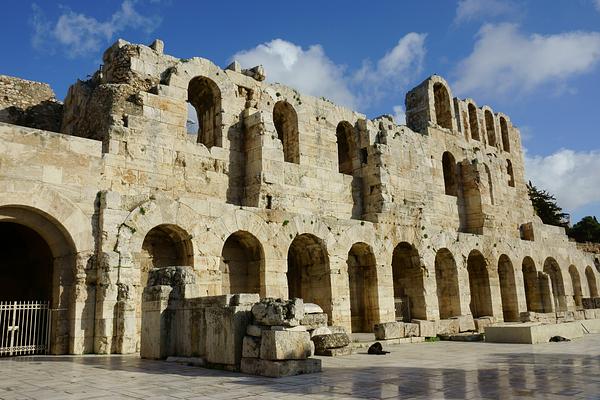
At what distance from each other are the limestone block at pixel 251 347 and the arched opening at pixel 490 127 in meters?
25.2

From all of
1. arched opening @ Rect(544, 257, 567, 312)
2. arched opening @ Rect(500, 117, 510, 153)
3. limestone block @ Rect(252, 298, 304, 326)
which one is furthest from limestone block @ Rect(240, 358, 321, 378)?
arched opening @ Rect(500, 117, 510, 153)

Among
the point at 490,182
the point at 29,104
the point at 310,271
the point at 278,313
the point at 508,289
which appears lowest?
the point at 278,313

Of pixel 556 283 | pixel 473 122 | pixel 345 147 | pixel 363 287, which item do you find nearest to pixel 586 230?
pixel 556 283

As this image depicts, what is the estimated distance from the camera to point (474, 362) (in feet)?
32.9

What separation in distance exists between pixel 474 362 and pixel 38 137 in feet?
35.0

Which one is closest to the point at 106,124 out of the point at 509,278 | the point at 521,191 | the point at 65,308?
the point at 65,308

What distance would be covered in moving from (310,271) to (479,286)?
964 centimetres

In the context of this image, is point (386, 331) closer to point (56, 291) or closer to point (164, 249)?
point (164, 249)

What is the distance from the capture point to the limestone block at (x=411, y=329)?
50.9 feet

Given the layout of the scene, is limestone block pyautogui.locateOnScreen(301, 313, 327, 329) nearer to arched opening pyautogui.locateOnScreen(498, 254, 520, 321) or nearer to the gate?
the gate

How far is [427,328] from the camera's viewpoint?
1616 cm

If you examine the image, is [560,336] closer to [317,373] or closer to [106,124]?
[317,373]

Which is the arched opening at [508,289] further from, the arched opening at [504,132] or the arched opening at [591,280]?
the arched opening at [591,280]

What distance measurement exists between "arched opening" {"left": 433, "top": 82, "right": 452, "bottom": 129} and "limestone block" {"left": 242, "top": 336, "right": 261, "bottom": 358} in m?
20.8
